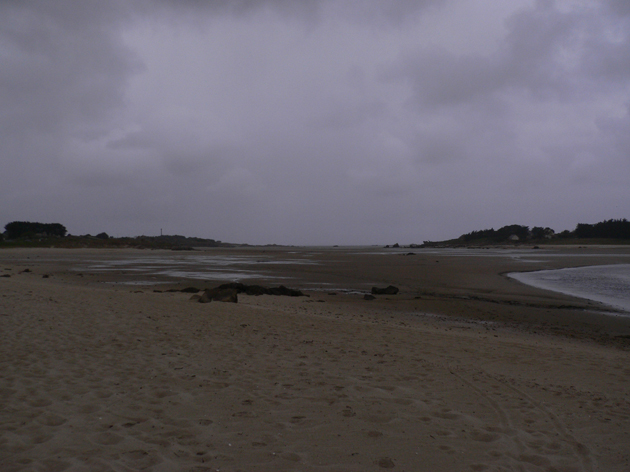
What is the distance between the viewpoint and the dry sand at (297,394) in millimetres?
3701

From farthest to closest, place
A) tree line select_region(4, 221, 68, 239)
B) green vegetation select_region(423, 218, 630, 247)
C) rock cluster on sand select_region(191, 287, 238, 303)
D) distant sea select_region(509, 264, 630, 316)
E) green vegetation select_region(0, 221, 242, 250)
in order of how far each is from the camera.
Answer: green vegetation select_region(423, 218, 630, 247)
tree line select_region(4, 221, 68, 239)
green vegetation select_region(0, 221, 242, 250)
distant sea select_region(509, 264, 630, 316)
rock cluster on sand select_region(191, 287, 238, 303)

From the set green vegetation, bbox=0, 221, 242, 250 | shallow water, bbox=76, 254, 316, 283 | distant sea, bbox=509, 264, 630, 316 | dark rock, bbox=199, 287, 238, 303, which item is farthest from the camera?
green vegetation, bbox=0, 221, 242, 250

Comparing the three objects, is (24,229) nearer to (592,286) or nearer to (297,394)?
(592,286)

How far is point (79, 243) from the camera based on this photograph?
242ft

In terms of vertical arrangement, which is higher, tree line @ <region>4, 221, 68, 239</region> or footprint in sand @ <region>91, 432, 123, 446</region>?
tree line @ <region>4, 221, 68, 239</region>

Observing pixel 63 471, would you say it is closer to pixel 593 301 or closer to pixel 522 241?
pixel 593 301

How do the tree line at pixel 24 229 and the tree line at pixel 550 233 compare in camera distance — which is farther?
the tree line at pixel 550 233

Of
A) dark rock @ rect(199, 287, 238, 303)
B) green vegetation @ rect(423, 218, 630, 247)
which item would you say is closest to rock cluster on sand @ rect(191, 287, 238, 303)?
dark rock @ rect(199, 287, 238, 303)

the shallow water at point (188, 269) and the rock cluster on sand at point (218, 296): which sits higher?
the rock cluster on sand at point (218, 296)

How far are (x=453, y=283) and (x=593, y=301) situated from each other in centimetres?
711

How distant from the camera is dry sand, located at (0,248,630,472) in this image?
3701mm

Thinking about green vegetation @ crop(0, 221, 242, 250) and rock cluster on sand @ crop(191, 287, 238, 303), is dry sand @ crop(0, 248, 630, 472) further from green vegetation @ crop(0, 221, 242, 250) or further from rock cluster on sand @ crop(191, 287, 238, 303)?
green vegetation @ crop(0, 221, 242, 250)

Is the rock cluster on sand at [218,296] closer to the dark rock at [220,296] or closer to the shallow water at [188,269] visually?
the dark rock at [220,296]

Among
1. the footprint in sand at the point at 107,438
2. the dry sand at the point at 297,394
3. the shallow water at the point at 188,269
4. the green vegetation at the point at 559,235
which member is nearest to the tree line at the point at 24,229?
the shallow water at the point at 188,269
